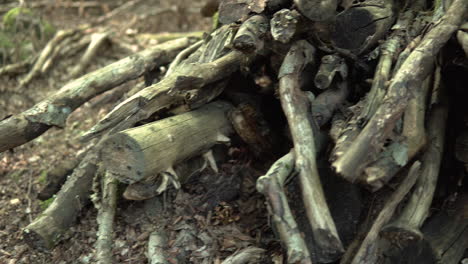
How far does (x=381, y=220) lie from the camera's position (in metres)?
3.57

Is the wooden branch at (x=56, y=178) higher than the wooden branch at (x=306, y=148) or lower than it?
lower

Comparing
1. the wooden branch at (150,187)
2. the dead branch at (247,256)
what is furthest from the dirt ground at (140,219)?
the wooden branch at (150,187)

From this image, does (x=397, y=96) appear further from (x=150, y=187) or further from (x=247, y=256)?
(x=150, y=187)

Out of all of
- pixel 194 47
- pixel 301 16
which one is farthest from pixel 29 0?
pixel 301 16

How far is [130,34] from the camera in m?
8.05

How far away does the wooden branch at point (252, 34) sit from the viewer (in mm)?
3766

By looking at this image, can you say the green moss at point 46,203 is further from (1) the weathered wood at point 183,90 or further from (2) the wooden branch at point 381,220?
(2) the wooden branch at point 381,220

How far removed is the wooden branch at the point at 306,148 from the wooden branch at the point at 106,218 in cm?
161

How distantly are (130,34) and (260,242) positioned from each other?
5067 mm

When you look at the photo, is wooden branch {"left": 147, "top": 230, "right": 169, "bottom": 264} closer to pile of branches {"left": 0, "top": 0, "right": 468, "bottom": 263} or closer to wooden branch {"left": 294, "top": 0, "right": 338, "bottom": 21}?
pile of branches {"left": 0, "top": 0, "right": 468, "bottom": 263}

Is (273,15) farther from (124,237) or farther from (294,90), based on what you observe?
(124,237)

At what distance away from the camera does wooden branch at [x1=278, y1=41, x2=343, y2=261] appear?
3234 millimetres

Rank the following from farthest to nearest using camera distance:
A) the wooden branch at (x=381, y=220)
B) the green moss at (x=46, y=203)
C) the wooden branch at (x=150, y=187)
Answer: the green moss at (x=46, y=203), the wooden branch at (x=150, y=187), the wooden branch at (x=381, y=220)

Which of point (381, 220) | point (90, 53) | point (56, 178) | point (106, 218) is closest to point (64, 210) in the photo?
point (106, 218)
